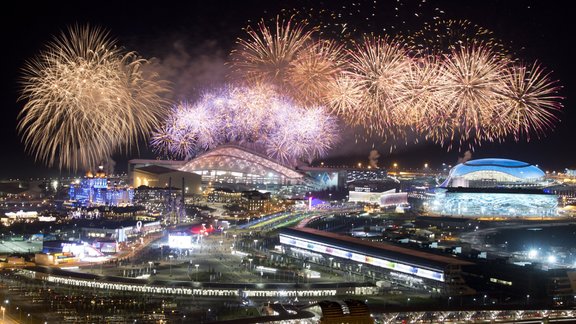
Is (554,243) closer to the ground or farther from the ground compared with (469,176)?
closer to the ground

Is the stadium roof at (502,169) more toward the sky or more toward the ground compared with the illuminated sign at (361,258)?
more toward the sky

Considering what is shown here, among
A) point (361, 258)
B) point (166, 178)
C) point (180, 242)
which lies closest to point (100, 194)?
point (166, 178)

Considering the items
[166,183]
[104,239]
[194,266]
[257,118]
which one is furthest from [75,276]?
[166,183]

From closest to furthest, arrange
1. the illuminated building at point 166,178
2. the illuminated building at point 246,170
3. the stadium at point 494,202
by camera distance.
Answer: the stadium at point 494,202 → the illuminated building at point 166,178 → the illuminated building at point 246,170

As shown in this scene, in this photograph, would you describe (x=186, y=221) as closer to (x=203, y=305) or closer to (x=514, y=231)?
(x=514, y=231)

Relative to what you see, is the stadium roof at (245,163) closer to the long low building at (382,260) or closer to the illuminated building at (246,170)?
the illuminated building at (246,170)

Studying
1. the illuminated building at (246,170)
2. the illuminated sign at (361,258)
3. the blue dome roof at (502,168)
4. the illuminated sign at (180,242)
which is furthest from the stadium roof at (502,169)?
the illuminated sign at (180,242)

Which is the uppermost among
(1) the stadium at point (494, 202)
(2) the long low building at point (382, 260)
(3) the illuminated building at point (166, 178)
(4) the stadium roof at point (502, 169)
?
(4) the stadium roof at point (502, 169)
